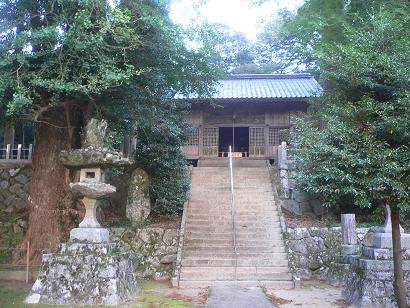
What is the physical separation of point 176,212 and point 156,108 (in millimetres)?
3405

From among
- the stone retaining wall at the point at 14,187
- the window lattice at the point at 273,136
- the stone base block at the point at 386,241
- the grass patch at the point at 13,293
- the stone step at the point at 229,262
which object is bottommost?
the grass patch at the point at 13,293

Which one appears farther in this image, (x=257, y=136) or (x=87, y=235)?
(x=257, y=136)

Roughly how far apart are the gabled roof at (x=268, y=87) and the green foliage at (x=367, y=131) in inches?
402

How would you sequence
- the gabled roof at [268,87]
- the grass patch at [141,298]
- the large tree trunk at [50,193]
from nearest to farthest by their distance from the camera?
the grass patch at [141,298] < the large tree trunk at [50,193] < the gabled roof at [268,87]

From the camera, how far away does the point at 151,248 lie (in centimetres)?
1115

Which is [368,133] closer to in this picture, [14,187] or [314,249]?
[314,249]

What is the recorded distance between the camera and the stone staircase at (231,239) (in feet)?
31.6

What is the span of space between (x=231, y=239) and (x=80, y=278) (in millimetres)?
4863

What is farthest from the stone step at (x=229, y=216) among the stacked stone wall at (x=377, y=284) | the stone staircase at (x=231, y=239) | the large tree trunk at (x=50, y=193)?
the stacked stone wall at (x=377, y=284)

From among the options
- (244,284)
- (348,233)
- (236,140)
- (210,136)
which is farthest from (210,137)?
(244,284)

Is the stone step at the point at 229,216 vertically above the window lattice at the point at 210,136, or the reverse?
the window lattice at the point at 210,136

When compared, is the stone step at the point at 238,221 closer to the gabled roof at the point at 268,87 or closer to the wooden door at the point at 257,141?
the gabled roof at the point at 268,87

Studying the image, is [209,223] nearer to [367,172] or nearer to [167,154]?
[167,154]

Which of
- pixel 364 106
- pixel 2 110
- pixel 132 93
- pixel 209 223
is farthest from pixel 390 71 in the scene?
pixel 2 110
